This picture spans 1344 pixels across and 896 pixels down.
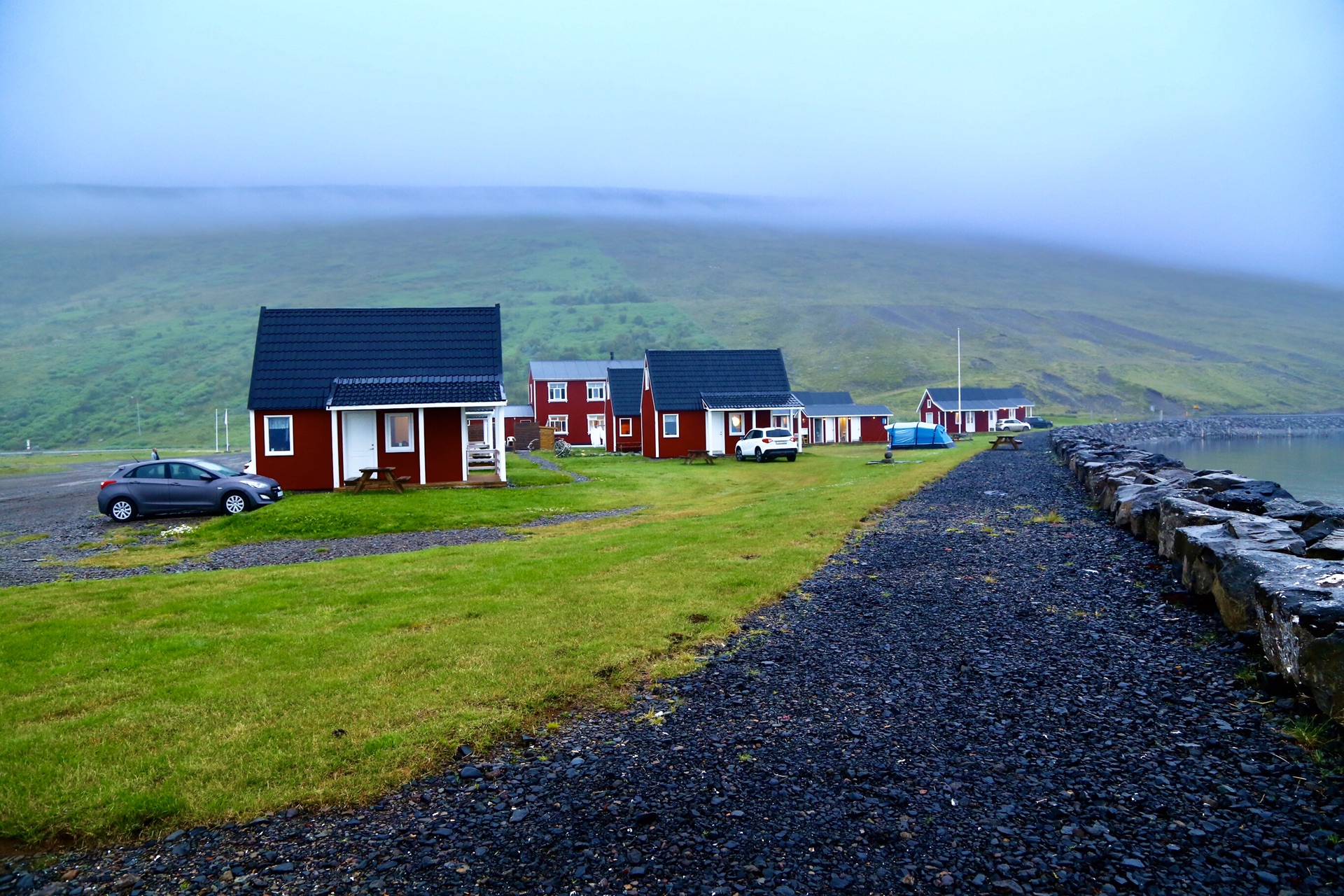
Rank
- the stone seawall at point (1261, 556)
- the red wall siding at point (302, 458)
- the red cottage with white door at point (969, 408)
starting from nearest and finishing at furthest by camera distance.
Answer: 1. the stone seawall at point (1261, 556)
2. the red wall siding at point (302, 458)
3. the red cottage with white door at point (969, 408)

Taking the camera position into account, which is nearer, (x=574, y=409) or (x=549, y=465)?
(x=549, y=465)

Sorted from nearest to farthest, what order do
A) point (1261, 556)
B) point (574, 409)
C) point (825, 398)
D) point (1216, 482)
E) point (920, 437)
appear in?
point (1261, 556)
point (1216, 482)
point (920, 437)
point (574, 409)
point (825, 398)

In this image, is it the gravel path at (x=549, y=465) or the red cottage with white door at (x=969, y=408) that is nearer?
the gravel path at (x=549, y=465)

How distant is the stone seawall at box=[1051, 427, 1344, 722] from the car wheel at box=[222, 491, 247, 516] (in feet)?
74.7

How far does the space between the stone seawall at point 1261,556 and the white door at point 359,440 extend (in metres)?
23.7

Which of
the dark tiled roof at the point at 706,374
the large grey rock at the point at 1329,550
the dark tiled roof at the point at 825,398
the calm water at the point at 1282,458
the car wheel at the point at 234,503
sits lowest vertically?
the calm water at the point at 1282,458

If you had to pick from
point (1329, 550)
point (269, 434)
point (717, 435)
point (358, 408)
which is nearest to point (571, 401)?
point (717, 435)

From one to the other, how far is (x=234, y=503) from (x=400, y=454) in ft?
23.2

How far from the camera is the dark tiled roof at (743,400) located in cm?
5078

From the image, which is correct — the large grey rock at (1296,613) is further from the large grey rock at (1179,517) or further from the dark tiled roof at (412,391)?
the dark tiled roof at (412,391)

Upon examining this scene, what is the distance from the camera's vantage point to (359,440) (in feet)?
102

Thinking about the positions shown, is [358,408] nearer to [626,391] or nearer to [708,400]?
[708,400]

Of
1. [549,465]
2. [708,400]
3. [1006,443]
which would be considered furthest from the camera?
[1006,443]

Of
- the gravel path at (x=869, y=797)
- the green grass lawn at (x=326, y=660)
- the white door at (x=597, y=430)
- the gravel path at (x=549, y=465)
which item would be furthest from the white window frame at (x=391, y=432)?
the white door at (x=597, y=430)
